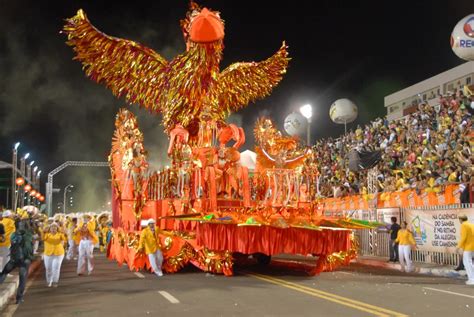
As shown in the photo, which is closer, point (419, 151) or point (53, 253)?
point (53, 253)

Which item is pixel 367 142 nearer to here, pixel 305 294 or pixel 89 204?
pixel 305 294

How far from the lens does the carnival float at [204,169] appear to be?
13039mm

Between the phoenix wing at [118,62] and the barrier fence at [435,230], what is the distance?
28.7 feet

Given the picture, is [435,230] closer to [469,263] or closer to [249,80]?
[469,263]

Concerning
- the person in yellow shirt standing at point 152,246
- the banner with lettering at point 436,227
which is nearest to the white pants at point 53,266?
the person in yellow shirt standing at point 152,246

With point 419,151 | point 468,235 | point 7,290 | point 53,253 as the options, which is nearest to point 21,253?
point 7,290

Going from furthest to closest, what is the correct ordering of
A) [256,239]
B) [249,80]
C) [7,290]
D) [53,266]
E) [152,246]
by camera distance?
[249,80]
[152,246]
[256,239]
[53,266]
[7,290]

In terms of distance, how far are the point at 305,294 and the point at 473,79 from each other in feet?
136

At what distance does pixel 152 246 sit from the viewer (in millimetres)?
13586

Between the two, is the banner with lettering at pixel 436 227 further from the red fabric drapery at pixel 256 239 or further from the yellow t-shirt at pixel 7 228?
the yellow t-shirt at pixel 7 228

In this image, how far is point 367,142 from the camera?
29016mm

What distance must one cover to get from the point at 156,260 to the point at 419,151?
520 inches

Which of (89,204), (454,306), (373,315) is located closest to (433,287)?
(454,306)

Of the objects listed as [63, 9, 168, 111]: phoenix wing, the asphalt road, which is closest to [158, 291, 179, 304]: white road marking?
the asphalt road
